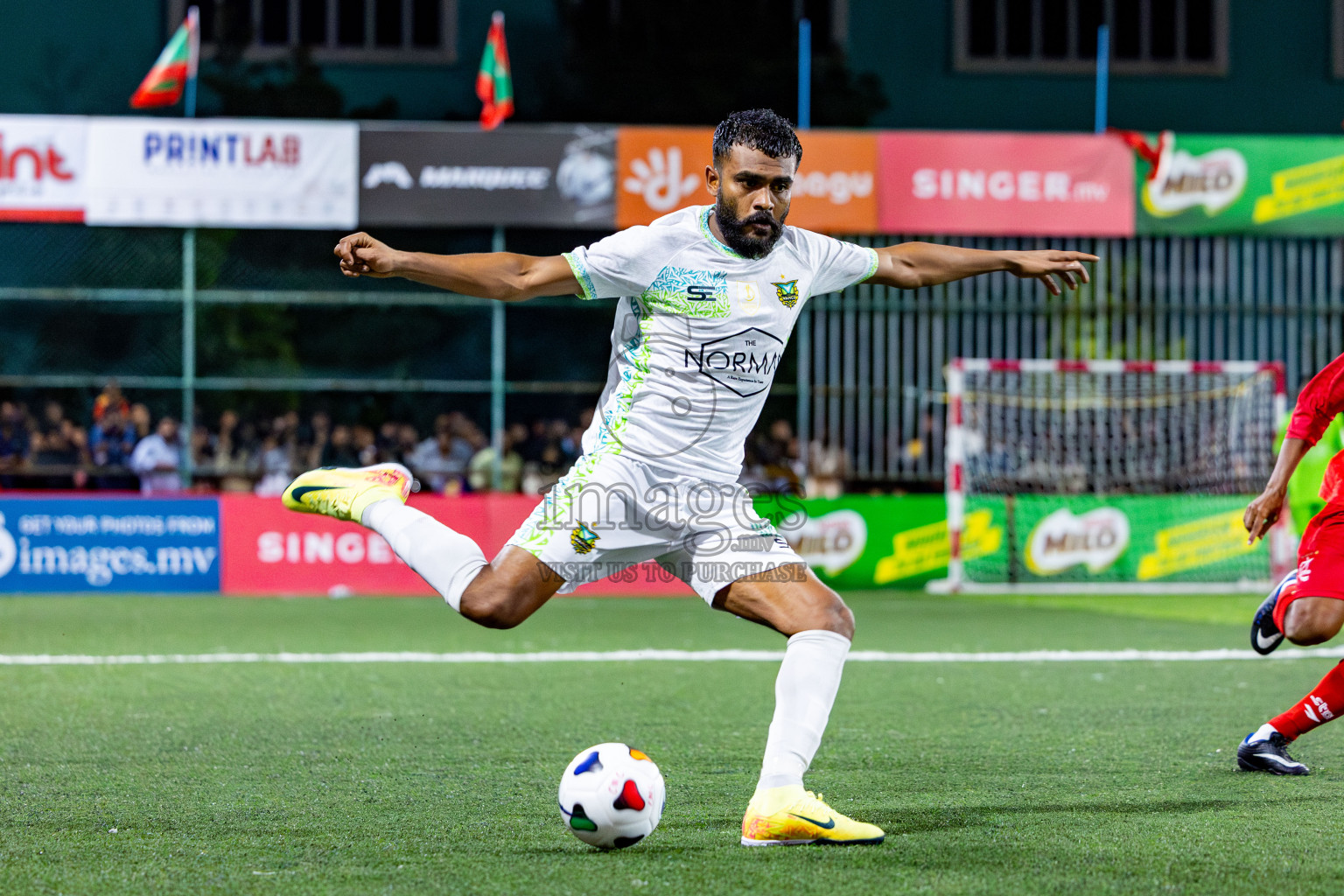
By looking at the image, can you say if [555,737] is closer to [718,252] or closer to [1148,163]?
[718,252]

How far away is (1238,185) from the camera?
697 inches

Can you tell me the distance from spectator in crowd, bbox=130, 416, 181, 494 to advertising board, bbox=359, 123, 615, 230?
12.1 ft

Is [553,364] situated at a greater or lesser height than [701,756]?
greater

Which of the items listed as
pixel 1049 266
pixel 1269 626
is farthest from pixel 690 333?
pixel 1269 626

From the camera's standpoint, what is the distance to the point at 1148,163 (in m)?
17.6

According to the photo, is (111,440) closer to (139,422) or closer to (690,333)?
(139,422)

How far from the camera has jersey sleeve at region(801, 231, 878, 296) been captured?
5234 millimetres

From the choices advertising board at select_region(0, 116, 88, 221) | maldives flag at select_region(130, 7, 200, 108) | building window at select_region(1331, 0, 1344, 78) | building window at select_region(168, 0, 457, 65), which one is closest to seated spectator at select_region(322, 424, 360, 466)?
advertising board at select_region(0, 116, 88, 221)

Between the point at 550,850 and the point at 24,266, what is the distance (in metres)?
20.3

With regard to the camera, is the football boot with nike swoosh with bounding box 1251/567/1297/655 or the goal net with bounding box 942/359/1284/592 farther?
the goal net with bounding box 942/359/1284/592

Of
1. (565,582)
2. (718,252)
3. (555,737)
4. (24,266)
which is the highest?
(24,266)

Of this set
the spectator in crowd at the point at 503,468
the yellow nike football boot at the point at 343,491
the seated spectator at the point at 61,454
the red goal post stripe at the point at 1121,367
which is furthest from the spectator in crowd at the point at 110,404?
the yellow nike football boot at the point at 343,491

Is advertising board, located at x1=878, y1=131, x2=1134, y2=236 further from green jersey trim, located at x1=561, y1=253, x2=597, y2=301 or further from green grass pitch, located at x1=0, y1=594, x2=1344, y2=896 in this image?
green jersey trim, located at x1=561, y1=253, x2=597, y2=301

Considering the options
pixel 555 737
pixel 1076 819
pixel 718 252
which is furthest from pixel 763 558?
pixel 555 737
